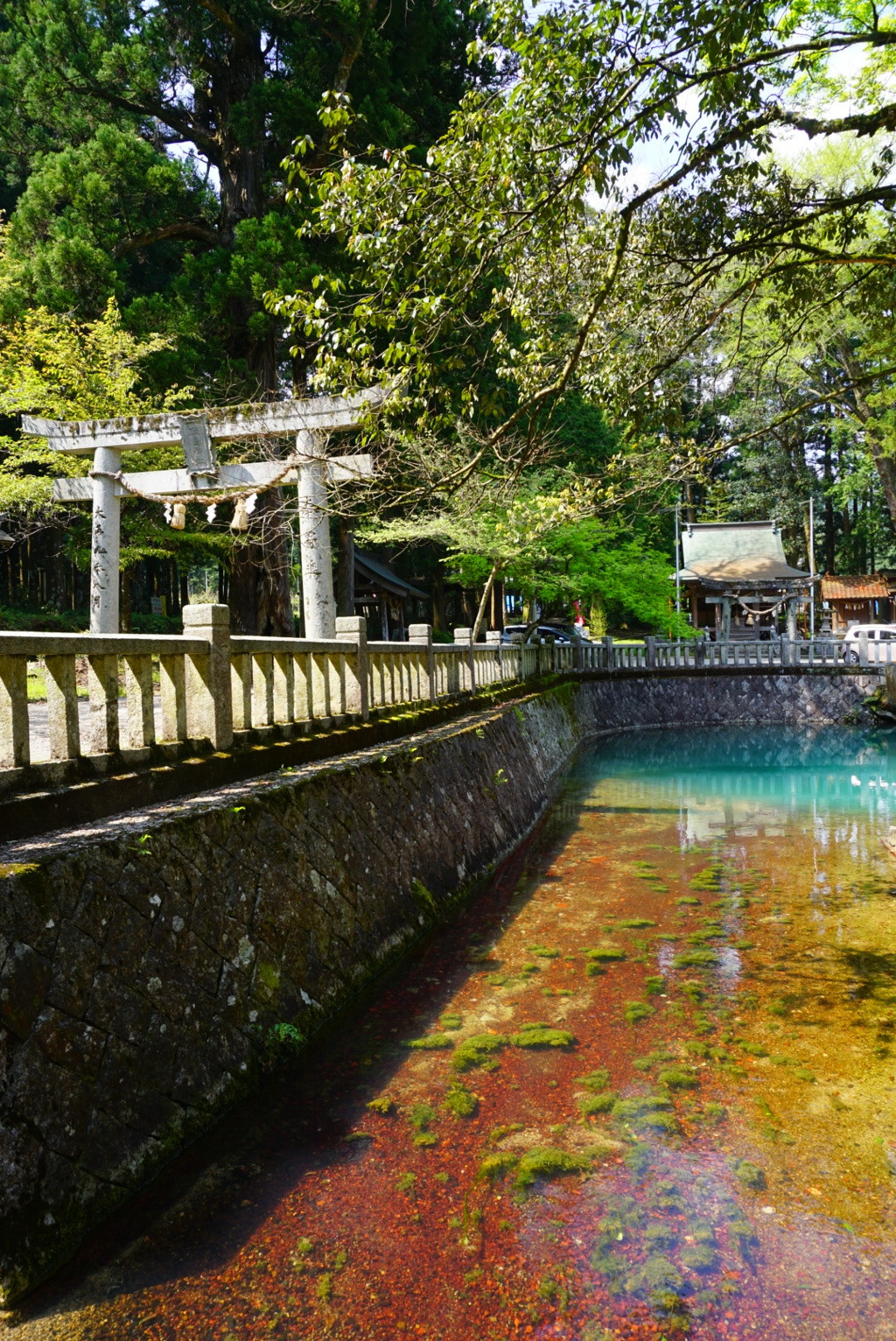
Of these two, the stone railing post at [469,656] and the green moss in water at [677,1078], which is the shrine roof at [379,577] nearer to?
the stone railing post at [469,656]

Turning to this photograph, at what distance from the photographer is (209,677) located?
19.1 ft

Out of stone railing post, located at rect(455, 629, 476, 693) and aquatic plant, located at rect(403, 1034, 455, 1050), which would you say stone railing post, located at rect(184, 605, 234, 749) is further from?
stone railing post, located at rect(455, 629, 476, 693)

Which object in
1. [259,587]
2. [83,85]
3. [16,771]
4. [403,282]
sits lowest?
[16,771]

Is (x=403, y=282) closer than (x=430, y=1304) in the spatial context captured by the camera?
No

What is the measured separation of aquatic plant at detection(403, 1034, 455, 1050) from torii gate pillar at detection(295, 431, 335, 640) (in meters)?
5.98

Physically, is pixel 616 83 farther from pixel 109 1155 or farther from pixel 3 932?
pixel 109 1155

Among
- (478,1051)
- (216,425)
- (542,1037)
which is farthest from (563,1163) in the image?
(216,425)

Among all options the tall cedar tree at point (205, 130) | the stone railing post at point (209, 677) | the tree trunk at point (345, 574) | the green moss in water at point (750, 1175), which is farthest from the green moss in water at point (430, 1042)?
the tree trunk at point (345, 574)

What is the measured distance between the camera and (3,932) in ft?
10.9

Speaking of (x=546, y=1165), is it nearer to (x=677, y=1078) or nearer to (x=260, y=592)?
(x=677, y=1078)

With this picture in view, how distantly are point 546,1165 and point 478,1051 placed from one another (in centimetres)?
121

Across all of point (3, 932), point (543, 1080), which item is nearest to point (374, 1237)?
point (543, 1080)

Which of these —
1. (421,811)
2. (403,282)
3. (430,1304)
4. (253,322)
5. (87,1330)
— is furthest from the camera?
(253,322)

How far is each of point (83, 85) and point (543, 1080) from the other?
2027 cm
